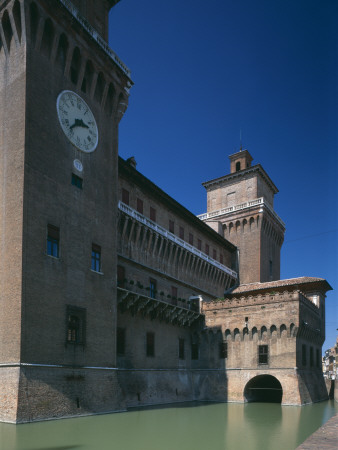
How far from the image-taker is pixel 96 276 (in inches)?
1046

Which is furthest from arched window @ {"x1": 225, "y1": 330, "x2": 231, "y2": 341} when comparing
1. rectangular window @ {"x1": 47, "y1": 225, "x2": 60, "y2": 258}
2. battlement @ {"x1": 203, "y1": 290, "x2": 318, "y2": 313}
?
rectangular window @ {"x1": 47, "y1": 225, "x2": 60, "y2": 258}

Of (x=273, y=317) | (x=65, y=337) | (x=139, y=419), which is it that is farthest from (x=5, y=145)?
(x=273, y=317)

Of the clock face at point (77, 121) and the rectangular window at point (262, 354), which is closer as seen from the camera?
the clock face at point (77, 121)

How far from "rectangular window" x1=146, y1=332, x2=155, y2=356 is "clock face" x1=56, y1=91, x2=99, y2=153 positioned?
14.7 m

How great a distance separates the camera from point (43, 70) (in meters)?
24.7


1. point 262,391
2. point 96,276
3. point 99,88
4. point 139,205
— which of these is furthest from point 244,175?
point 96,276

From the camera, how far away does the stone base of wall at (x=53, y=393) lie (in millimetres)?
20109

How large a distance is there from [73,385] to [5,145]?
13149mm

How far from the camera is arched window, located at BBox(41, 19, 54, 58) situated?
972 inches

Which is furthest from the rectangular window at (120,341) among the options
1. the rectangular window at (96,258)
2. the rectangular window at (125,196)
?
the rectangular window at (125,196)

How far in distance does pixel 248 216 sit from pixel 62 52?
3153cm

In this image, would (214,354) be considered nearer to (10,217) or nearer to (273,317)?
(273,317)

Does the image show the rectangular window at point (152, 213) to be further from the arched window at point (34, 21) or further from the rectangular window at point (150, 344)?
the arched window at point (34, 21)

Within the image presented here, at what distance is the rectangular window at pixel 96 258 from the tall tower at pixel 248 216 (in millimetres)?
26289
